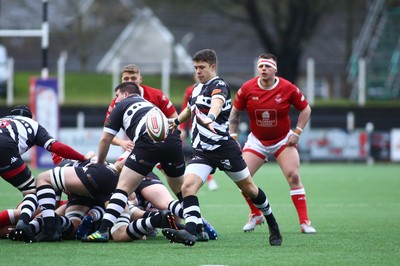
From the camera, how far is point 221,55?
43.3 m

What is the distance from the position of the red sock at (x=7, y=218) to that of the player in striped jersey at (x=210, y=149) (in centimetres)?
198

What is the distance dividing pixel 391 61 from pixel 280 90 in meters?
24.7

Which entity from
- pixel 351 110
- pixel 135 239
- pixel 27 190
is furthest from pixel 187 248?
pixel 351 110

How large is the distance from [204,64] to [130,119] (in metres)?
1.00

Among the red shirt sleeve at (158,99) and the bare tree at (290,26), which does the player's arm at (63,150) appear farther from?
the bare tree at (290,26)

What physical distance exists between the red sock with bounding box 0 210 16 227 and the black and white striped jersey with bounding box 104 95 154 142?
59.9 inches

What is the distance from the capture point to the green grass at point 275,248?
8406mm

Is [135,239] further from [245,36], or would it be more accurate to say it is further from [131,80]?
[245,36]

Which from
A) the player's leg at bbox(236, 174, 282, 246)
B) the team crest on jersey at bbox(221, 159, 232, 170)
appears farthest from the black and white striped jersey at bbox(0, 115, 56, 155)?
the player's leg at bbox(236, 174, 282, 246)

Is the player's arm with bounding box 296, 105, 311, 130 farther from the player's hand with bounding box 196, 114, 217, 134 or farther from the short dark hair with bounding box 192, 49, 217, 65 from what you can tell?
the player's hand with bounding box 196, 114, 217, 134

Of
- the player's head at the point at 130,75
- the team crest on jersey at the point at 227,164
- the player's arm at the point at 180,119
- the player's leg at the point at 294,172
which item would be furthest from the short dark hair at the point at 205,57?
the player's leg at the point at 294,172

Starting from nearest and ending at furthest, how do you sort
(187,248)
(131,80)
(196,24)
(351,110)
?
(187,248) < (131,80) < (351,110) < (196,24)

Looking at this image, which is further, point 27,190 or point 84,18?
point 84,18

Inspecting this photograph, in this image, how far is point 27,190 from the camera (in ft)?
33.7
